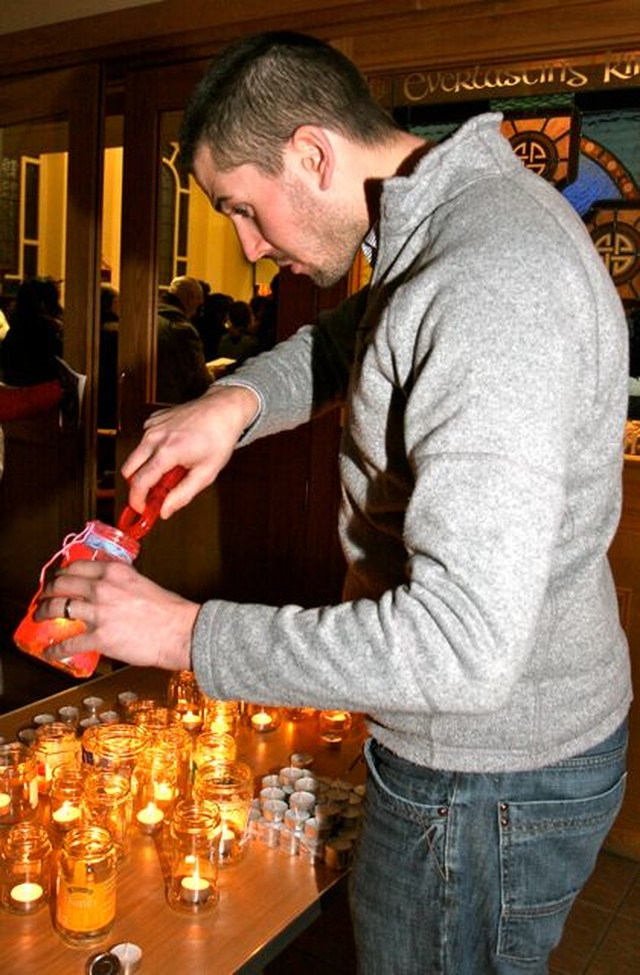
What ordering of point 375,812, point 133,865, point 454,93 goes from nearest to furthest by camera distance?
point 375,812, point 133,865, point 454,93

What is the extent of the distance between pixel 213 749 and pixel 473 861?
58 cm

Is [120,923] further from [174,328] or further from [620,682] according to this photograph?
[174,328]

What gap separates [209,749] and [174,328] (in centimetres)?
215

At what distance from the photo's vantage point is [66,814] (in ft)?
4.28

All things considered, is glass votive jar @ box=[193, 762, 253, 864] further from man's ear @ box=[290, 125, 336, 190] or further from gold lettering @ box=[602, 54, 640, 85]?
gold lettering @ box=[602, 54, 640, 85]

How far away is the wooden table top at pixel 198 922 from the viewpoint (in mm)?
1048

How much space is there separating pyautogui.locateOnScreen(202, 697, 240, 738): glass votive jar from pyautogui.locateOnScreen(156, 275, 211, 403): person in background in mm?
1879

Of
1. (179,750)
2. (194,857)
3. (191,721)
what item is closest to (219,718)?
(191,721)

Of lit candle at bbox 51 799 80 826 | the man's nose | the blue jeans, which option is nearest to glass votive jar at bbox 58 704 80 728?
lit candle at bbox 51 799 80 826

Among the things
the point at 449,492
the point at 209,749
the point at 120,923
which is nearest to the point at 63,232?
the point at 209,749

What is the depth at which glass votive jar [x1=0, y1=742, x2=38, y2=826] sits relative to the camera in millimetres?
1321

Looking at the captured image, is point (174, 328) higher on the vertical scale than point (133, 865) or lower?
higher

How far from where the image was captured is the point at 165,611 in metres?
0.86

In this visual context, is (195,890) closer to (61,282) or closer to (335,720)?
(335,720)
